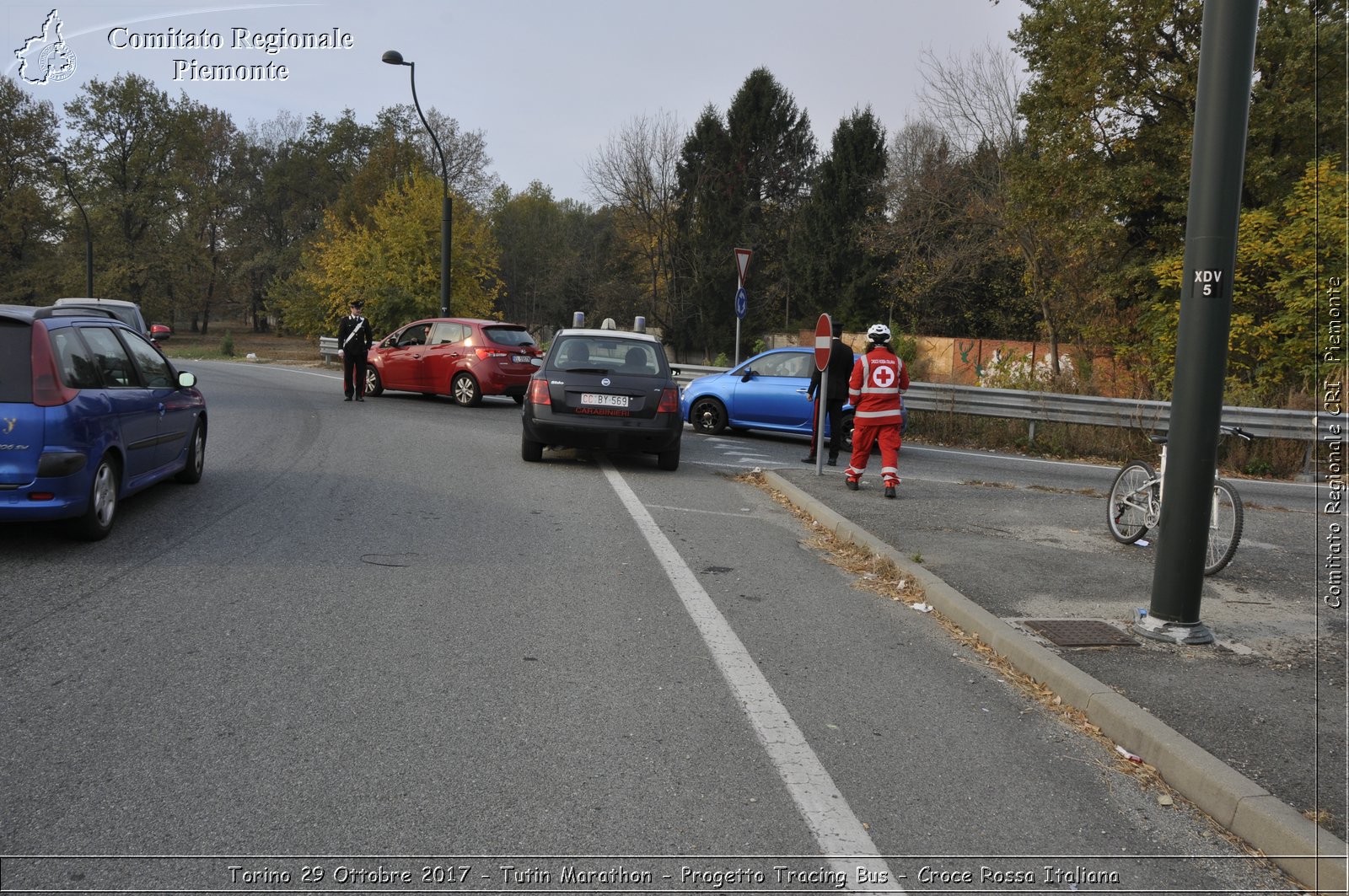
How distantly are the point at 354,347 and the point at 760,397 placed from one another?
27.0 ft

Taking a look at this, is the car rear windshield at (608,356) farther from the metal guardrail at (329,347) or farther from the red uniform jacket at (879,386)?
the metal guardrail at (329,347)

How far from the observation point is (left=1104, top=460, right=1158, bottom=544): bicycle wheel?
846 cm

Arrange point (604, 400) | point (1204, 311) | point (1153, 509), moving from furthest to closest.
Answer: point (604, 400), point (1153, 509), point (1204, 311)

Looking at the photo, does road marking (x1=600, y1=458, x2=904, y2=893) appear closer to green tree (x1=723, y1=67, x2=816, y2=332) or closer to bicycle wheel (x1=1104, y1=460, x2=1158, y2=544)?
bicycle wheel (x1=1104, y1=460, x2=1158, y2=544)

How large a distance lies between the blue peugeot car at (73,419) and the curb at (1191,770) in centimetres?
565

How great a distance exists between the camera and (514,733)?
13.7 feet

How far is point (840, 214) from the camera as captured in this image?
5094cm

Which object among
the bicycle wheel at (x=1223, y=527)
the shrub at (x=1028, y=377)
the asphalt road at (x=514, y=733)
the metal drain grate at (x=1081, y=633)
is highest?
the shrub at (x=1028, y=377)

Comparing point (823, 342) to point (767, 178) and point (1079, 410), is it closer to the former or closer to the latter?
point (1079, 410)

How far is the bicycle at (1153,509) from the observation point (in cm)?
750

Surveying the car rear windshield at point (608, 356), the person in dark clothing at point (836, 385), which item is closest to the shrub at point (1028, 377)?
the person in dark clothing at point (836, 385)

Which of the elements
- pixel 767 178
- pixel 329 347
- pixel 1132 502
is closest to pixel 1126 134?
pixel 1132 502

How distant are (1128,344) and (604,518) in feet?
64.0

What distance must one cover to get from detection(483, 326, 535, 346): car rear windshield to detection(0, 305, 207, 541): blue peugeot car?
39.1ft
